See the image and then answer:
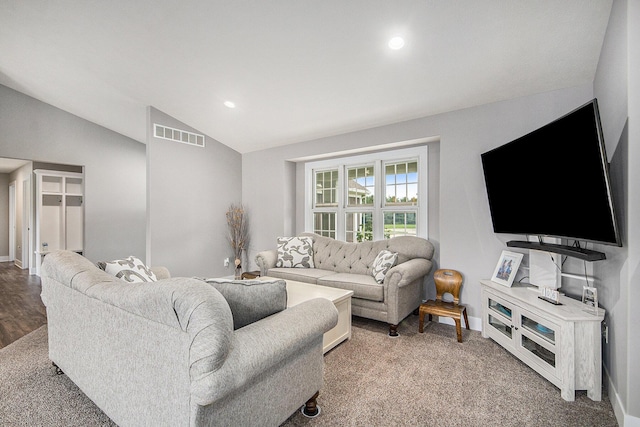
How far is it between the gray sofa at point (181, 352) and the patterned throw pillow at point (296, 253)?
99.6 inches

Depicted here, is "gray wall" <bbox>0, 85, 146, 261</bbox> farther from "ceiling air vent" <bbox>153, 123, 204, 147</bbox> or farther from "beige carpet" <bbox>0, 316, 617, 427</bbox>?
"beige carpet" <bbox>0, 316, 617, 427</bbox>

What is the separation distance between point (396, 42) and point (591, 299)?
252 centimetres

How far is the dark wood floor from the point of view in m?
3.15

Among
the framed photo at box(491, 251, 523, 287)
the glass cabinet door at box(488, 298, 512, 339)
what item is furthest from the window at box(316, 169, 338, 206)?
the glass cabinet door at box(488, 298, 512, 339)

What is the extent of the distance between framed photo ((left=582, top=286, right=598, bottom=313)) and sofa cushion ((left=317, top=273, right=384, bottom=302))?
1.62m

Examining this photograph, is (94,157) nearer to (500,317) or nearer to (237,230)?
(237,230)

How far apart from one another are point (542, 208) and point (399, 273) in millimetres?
1344

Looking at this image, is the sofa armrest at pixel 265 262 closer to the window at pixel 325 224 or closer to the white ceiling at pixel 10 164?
the window at pixel 325 224

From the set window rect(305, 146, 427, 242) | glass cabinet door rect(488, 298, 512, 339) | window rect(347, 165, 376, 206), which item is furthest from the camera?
window rect(347, 165, 376, 206)

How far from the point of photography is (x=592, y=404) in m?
1.96

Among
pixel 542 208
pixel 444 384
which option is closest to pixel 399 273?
pixel 444 384

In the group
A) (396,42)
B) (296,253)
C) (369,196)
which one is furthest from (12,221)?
(396,42)

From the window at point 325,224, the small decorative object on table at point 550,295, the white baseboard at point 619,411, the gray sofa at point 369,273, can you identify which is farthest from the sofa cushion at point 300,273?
the white baseboard at point 619,411

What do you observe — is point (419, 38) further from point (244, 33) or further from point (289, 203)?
point (289, 203)
